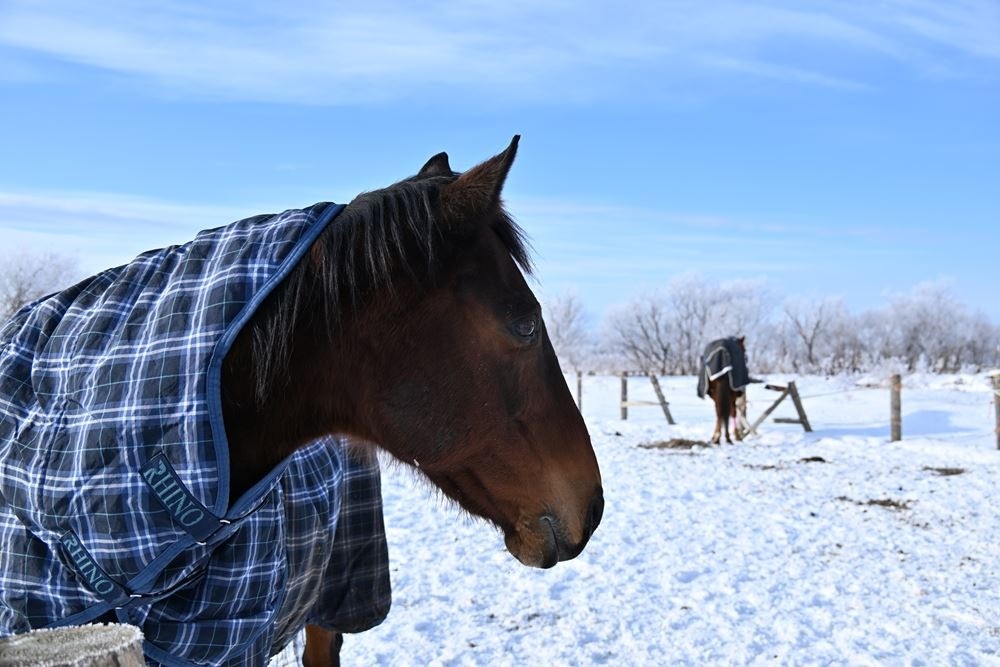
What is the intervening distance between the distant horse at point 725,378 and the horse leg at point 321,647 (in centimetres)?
1241

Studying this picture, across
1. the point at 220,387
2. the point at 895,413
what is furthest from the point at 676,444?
the point at 220,387

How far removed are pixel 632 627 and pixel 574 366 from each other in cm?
4127

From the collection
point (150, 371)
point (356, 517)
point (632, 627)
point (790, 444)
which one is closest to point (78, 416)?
point (150, 371)

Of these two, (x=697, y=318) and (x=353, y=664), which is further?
(x=697, y=318)

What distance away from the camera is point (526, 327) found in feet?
5.67

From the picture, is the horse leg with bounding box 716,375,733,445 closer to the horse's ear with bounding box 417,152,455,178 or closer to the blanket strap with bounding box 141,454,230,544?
the horse's ear with bounding box 417,152,455,178

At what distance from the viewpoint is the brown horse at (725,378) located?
14414mm

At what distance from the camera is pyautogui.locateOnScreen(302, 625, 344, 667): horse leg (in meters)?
2.84

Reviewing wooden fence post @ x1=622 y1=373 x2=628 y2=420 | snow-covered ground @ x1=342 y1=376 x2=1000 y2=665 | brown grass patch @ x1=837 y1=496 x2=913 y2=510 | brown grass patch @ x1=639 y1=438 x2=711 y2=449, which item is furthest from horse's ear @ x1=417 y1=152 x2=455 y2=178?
wooden fence post @ x1=622 y1=373 x2=628 y2=420

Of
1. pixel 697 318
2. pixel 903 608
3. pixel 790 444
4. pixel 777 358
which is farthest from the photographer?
pixel 697 318

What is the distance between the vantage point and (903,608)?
5.05m

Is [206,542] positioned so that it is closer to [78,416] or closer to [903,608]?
[78,416]

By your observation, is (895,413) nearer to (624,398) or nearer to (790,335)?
(624,398)

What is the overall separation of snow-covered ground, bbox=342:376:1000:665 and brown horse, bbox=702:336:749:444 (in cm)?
333
